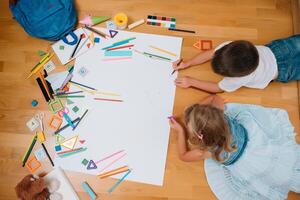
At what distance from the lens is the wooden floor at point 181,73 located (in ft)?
3.79

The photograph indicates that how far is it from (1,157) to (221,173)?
0.87 metres

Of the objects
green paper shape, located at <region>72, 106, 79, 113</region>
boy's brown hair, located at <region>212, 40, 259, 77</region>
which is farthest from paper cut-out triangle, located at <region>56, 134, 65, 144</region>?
boy's brown hair, located at <region>212, 40, 259, 77</region>

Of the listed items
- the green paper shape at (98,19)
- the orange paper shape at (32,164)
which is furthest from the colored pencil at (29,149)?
the green paper shape at (98,19)

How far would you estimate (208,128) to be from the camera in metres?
0.93

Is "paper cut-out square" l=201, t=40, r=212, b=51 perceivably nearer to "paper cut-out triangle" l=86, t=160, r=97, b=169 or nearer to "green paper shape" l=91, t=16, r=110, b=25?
"green paper shape" l=91, t=16, r=110, b=25

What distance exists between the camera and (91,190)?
3.79 feet

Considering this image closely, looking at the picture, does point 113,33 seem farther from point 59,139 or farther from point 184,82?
point 59,139

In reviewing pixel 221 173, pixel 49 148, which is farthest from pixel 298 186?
pixel 49 148

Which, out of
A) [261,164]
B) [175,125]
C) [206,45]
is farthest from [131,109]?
[261,164]

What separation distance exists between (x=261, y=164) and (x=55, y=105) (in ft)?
2.69

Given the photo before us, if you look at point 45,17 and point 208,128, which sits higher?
point 45,17

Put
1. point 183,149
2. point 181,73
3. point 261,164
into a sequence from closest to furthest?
1. point 261,164
2. point 183,149
3. point 181,73

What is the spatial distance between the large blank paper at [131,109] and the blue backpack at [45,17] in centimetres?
15

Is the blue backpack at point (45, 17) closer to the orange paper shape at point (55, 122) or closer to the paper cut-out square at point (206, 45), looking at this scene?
the orange paper shape at point (55, 122)
